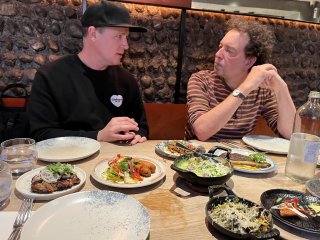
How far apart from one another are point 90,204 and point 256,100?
1.59 meters

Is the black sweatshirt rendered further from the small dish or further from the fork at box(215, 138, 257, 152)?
the small dish

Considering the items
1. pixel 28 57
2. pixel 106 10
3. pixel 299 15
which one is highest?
pixel 299 15

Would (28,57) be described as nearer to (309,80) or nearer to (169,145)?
(169,145)

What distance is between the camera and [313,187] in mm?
1066

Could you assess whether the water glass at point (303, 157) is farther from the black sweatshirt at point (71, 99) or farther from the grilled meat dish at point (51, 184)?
the black sweatshirt at point (71, 99)

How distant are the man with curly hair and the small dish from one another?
67 cm

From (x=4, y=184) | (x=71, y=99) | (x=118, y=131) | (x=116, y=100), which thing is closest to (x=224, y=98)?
(x=116, y=100)

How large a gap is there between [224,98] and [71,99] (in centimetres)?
107

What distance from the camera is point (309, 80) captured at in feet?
13.5

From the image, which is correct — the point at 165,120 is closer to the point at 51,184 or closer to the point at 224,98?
the point at 224,98

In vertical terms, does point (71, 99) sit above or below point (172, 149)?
above

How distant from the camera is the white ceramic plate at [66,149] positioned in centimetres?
121

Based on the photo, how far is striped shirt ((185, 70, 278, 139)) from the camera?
76.6 inches

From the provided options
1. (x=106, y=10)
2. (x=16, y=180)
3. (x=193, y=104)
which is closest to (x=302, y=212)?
(x=16, y=180)
